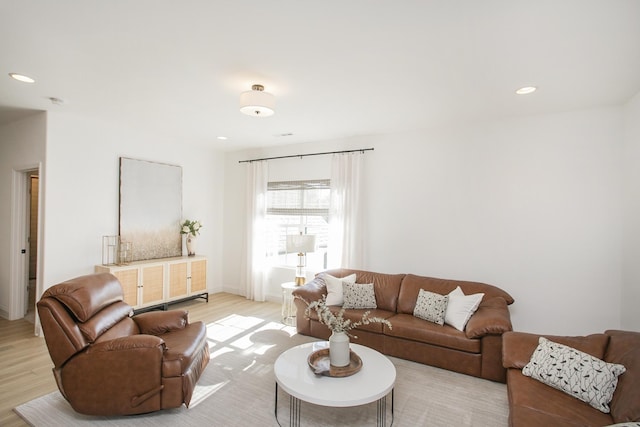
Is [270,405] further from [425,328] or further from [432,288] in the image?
[432,288]

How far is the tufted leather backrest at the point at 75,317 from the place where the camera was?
2.25m

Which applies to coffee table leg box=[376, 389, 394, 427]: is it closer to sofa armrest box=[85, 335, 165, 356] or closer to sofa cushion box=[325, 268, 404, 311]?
sofa cushion box=[325, 268, 404, 311]

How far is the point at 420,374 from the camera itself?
124 inches

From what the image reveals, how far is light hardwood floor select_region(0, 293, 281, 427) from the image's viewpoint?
2654 mm

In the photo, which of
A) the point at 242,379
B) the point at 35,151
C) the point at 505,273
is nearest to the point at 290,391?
the point at 242,379

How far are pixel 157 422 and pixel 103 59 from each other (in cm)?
285

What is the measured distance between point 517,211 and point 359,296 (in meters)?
2.16

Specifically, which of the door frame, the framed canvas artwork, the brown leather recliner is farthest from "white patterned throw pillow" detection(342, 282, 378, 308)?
the door frame

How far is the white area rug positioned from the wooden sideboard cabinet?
1849mm

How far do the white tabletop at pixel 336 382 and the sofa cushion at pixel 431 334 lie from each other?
0.83 m

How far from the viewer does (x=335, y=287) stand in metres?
4.17

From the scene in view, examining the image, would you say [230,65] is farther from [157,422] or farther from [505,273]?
[505,273]

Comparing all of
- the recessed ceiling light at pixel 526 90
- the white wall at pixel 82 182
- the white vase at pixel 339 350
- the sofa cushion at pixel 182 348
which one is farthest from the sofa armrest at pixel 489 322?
the white wall at pixel 82 182

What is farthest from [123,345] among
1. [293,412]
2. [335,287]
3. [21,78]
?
[21,78]
